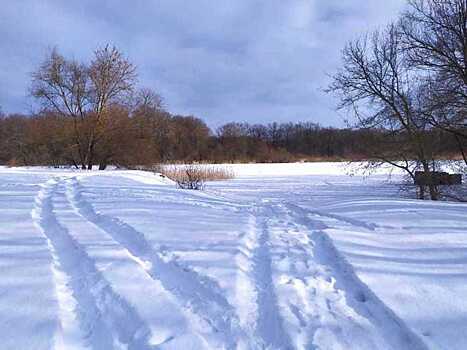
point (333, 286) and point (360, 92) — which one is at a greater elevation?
point (360, 92)

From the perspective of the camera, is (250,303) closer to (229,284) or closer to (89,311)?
(229,284)

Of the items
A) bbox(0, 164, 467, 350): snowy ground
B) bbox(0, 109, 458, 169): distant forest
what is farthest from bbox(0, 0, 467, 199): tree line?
bbox(0, 164, 467, 350): snowy ground

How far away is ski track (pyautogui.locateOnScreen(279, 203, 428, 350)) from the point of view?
8.35 feet

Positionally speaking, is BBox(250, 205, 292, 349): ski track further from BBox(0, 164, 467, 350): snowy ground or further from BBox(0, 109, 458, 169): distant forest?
BBox(0, 109, 458, 169): distant forest

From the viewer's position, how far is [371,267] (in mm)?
3902

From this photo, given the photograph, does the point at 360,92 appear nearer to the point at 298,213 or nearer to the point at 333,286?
the point at 298,213

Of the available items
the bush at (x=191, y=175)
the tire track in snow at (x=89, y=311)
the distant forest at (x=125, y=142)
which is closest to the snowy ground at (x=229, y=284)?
the tire track in snow at (x=89, y=311)

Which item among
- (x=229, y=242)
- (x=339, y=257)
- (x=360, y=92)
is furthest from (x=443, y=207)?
(x=360, y=92)

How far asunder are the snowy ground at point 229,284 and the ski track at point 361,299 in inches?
0.4

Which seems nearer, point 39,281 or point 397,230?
point 39,281

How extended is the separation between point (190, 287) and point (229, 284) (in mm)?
366

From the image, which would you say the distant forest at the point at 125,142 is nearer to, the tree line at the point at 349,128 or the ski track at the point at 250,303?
the tree line at the point at 349,128

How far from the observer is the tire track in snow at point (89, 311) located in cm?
248

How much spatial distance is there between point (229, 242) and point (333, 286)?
181 cm
